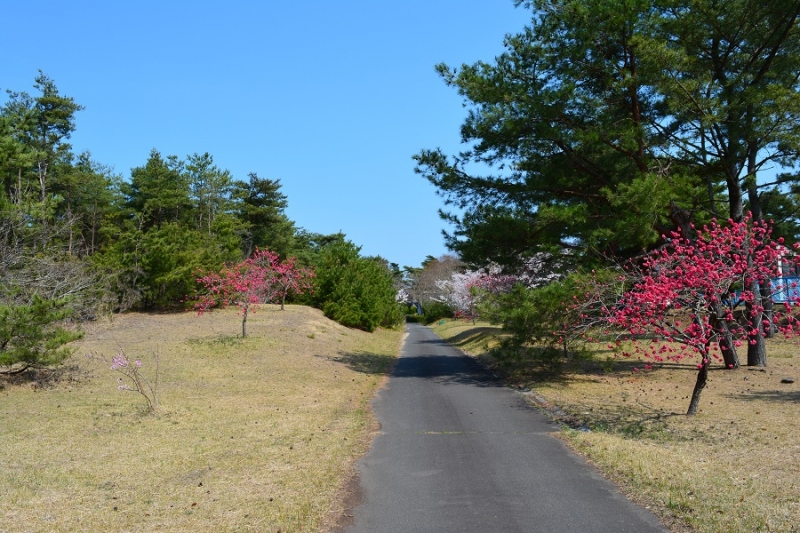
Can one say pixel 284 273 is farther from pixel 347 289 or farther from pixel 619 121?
pixel 619 121

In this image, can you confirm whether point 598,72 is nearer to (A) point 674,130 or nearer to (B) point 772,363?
(A) point 674,130

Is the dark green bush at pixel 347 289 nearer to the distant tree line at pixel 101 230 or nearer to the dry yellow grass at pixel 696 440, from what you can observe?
the distant tree line at pixel 101 230

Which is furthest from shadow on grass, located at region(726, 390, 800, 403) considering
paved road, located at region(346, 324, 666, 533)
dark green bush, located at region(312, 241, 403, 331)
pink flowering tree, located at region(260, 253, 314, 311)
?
dark green bush, located at region(312, 241, 403, 331)

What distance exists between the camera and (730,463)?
6.71 meters

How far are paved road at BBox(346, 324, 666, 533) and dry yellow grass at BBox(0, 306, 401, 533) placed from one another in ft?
1.80

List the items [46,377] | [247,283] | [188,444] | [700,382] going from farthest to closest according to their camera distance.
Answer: [247,283] → [46,377] → [700,382] → [188,444]

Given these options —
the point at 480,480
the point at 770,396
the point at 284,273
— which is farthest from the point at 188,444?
the point at 284,273

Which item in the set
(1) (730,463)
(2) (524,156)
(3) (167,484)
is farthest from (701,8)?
(3) (167,484)

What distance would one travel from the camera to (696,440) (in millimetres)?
7965

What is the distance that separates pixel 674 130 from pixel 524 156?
408cm

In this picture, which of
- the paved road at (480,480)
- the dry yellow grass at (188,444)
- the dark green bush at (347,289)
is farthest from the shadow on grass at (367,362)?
the dark green bush at (347,289)

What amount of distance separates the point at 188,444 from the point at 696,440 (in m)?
7.29

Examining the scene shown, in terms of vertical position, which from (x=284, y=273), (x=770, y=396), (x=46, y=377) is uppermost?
(x=284, y=273)

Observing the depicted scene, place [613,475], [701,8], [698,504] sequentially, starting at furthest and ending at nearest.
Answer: [701,8], [613,475], [698,504]
